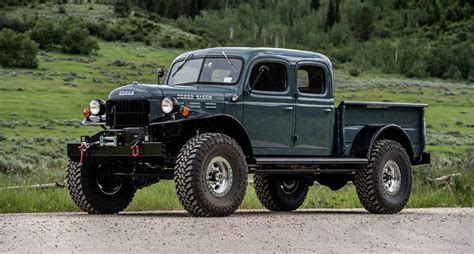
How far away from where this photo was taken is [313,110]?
17.2 metres

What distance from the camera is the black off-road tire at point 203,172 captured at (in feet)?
48.0

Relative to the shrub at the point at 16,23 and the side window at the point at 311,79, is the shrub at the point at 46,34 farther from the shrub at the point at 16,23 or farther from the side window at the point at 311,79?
the side window at the point at 311,79

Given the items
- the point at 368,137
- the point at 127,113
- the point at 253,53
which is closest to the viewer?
the point at 127,113

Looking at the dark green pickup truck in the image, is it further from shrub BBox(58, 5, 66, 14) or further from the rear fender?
shrub BBox(58, 5, 66, 14)

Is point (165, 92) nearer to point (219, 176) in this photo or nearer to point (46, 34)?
point (219, 176)

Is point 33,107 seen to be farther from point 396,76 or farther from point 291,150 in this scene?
point 396,76

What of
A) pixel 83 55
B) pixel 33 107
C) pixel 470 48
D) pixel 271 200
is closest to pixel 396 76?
pixel 470 48

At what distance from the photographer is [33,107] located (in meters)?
78.2

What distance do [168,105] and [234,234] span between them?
3088mm

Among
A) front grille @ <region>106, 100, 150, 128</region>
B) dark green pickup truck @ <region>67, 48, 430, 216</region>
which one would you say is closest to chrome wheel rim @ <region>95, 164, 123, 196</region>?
dark green pickup truck @ <region>67, 48, 430, 216</region>

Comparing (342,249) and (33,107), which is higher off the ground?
(342,249)

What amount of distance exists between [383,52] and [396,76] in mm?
41353

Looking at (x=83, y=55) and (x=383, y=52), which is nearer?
(x=83, y=55)

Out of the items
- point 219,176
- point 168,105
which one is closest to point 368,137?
point 219,176
